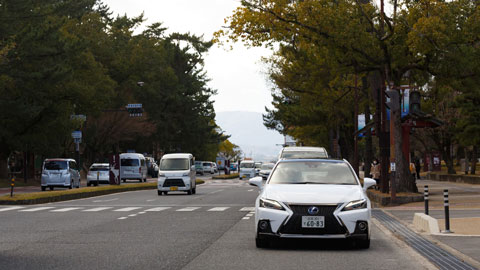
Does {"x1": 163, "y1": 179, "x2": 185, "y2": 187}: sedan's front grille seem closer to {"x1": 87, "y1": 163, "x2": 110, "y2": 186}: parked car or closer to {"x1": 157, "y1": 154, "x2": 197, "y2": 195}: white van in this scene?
{"x1": 157, "y1": 154, "x2": 197, "y2": 195}: white van

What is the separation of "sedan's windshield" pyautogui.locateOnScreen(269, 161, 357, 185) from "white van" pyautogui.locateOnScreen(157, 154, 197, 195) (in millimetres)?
22624

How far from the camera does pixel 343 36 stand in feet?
95.6

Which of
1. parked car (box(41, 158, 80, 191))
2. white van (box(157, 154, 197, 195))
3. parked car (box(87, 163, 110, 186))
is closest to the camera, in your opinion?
white van (box(157, 154, 197, 195))

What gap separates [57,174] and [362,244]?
32062 mm

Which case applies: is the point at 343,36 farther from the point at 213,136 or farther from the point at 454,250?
the point at 213,136

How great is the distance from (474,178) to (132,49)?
42.6 m

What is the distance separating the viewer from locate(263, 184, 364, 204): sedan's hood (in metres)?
12.5

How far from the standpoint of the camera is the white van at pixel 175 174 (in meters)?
36.7

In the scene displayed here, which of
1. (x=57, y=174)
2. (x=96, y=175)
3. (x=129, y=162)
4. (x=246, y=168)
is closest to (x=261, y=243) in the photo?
(x=57, y=174)

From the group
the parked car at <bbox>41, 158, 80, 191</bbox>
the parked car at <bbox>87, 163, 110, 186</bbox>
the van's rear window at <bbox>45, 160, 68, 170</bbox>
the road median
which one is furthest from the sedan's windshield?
the parked car at <bbox>87, 163, 110, 186</bbox>

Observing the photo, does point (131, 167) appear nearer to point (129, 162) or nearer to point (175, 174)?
point (129, 162)

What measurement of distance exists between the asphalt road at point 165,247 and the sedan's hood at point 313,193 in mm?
843

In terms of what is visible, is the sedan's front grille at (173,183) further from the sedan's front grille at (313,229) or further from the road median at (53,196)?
the sedan's front grille at (313,229)

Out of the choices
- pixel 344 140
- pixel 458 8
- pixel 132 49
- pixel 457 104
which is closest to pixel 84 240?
pixel 458 8
